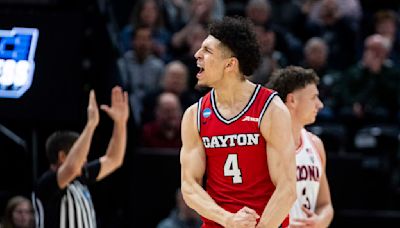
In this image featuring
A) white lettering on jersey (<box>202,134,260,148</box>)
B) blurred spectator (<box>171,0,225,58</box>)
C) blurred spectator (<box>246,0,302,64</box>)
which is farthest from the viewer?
blurred spectator (<box>246,0,302,64</box>)

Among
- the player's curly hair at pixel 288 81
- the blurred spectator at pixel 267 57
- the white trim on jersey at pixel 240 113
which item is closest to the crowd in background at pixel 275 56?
the blurred spectator at pixel 267 57

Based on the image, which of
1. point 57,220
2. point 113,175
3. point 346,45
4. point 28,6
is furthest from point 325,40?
point 57,220

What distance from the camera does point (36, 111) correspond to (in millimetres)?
8578

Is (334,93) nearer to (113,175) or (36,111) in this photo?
(113,175)

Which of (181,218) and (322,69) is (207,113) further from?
(322,69)

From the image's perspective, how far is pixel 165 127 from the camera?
10.5m

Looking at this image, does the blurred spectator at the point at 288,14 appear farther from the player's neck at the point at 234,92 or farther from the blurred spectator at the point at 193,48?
the player's neck at the point at 234,92

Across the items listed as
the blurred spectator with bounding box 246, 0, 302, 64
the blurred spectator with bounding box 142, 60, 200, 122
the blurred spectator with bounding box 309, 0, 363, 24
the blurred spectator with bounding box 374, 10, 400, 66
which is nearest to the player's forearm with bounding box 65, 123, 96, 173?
the blurred spectator with bounding box 142, 60, 200, 122

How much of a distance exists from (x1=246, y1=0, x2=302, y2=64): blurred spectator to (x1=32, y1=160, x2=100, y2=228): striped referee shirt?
17.0ft

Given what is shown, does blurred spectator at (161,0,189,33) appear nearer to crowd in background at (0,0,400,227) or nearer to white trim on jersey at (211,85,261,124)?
crowd in background at (0,0,400,227)

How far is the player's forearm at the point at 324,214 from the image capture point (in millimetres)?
6928

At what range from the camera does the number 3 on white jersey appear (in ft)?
Answer: 19.4

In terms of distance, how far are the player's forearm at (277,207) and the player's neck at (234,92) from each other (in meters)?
0.63

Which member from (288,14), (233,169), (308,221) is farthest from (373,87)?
(233,169)
